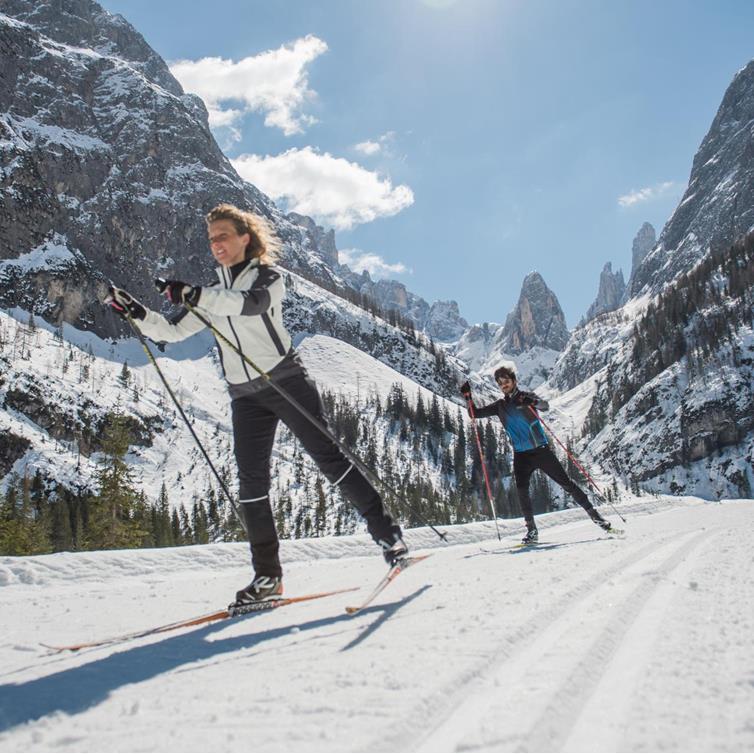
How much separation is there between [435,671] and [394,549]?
2267 mm

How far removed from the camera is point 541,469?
8.59 meters

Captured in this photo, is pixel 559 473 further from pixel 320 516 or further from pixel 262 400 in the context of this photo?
pixel 320 516

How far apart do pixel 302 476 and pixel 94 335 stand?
99.9m

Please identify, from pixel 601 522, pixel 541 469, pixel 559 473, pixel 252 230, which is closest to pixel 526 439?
pixel 541 469

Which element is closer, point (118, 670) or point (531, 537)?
point (118, 670)

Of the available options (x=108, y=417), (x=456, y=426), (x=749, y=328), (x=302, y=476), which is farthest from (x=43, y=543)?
(x=749, y=328)

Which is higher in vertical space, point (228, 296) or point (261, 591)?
point (228, 296)

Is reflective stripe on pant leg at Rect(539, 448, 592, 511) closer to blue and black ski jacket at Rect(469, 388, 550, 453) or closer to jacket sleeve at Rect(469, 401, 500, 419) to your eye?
blue and black ski jacket at Rect(469, 388, 550, 453)

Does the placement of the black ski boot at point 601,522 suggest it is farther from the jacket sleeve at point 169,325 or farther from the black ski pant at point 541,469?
the jacket sleeve at point 169,325

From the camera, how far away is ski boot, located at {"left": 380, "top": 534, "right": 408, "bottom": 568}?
13.4 ft

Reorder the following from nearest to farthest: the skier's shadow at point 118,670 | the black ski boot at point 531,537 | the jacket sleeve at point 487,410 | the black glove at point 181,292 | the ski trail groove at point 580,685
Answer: the ski trail groove at point 580,685, the skier's shadow at point 118,670, the black glove at point 181,292, the black ski boot at point 531,537, the jacket sleeve at point 487,410

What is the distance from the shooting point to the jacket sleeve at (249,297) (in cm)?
361

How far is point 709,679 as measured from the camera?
1645 millimetres

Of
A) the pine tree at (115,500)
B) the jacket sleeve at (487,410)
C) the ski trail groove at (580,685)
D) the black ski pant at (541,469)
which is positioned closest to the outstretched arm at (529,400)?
the jacket sleeve at (487,410)
